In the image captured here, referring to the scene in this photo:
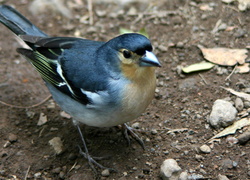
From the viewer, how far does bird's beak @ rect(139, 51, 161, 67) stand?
11.1 feet

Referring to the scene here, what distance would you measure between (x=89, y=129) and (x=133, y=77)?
131 centimetres

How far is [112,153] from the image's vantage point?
412cm

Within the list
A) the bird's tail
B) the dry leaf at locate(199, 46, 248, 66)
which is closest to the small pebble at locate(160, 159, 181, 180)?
the dry leaf at locate(199, 46, 248, 66)

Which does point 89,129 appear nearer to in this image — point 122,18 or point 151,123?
point 151,123

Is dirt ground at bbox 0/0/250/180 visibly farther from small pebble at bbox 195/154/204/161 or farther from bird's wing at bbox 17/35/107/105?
bird's wing at bbox 17/35/107/105

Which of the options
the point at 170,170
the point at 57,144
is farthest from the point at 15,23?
the point at 170,170

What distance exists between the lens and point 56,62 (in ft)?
13.9

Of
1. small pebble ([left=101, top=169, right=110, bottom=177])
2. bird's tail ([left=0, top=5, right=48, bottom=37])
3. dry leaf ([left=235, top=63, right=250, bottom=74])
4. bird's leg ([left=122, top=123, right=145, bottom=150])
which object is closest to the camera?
small pebble ([left=101, top=169, right=110, bottom=177])

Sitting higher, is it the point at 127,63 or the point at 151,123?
the point at 127,63

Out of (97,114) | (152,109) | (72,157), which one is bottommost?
(72,157)

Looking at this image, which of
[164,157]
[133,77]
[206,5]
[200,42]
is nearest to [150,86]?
[133,77]

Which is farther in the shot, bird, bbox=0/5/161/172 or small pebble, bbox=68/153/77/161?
small pebble, bbox=68/153/77/161

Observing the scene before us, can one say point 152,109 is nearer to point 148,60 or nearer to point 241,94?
point 241,94

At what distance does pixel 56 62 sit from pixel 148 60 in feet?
4.32
